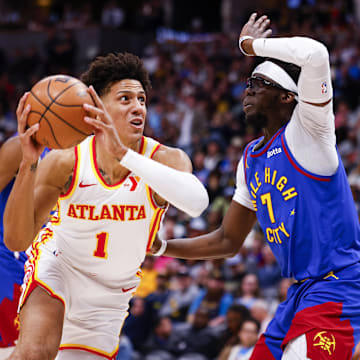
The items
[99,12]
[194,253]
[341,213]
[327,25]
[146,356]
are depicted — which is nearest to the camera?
[341,213]

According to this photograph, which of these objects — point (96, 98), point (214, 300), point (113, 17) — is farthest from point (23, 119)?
point (113, 17)

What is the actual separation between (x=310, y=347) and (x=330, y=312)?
22 cm

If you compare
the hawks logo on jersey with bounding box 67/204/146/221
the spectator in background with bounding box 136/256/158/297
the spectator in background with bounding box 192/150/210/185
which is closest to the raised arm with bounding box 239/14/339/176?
the hawks logo on jersey with bounding box 67/204/146/221

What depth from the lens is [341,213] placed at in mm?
3480

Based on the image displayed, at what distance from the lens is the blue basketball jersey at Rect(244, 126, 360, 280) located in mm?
3451

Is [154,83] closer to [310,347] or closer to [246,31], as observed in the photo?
[246,31]

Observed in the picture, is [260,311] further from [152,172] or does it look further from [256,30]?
[152,172]

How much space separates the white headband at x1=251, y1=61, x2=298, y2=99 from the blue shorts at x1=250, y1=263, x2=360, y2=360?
110 centimetres

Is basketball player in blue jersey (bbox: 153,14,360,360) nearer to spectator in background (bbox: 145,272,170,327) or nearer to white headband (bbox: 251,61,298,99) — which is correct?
white headband (bbox: 251,61,298,99)

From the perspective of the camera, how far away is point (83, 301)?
159 inches

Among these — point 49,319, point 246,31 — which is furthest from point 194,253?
point 246,31

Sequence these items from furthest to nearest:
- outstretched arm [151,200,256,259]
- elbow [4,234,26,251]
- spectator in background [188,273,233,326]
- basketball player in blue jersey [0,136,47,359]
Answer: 1. spectator in background [188,273,233,326]
2. basketball player in blue jersey [0,136,47,359]
3. outstretched arm [151,200,256,259]
4. elbow [4,234,26,251]

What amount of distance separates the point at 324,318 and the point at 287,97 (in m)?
1.30

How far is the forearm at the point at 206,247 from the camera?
4324 mm
